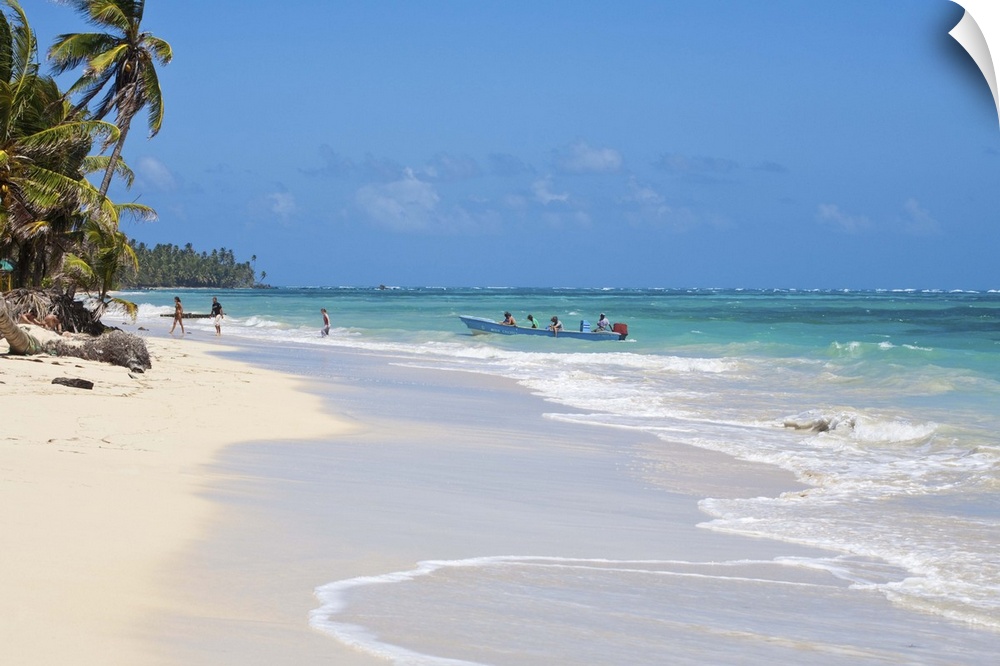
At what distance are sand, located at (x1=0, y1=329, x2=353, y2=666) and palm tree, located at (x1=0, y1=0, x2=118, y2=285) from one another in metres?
5.67

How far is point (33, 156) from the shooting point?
20.0 metres

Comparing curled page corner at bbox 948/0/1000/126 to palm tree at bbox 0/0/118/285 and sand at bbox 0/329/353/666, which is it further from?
palm tree at bbox 0/0/118/285

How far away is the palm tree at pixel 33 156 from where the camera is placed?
61.8ft

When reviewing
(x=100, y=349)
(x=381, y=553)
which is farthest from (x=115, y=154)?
(x=381, y=553)

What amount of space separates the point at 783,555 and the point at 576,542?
1289 millimetres

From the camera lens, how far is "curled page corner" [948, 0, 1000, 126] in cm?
202

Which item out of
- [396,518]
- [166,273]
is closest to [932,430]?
[396,518]

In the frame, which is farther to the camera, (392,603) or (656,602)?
(656,602)

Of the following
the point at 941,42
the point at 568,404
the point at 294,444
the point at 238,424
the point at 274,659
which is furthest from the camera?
the point at 568,404

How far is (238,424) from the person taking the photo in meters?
11.3

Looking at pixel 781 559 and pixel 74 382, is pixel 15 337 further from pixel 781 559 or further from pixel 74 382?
pixel 781 559

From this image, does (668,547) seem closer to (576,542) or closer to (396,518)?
(576,542)

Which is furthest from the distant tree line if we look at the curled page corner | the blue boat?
the curled page corner

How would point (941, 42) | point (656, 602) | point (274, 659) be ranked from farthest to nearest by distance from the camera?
point (656, 602)
point (274, 659)
point (941, 42)
